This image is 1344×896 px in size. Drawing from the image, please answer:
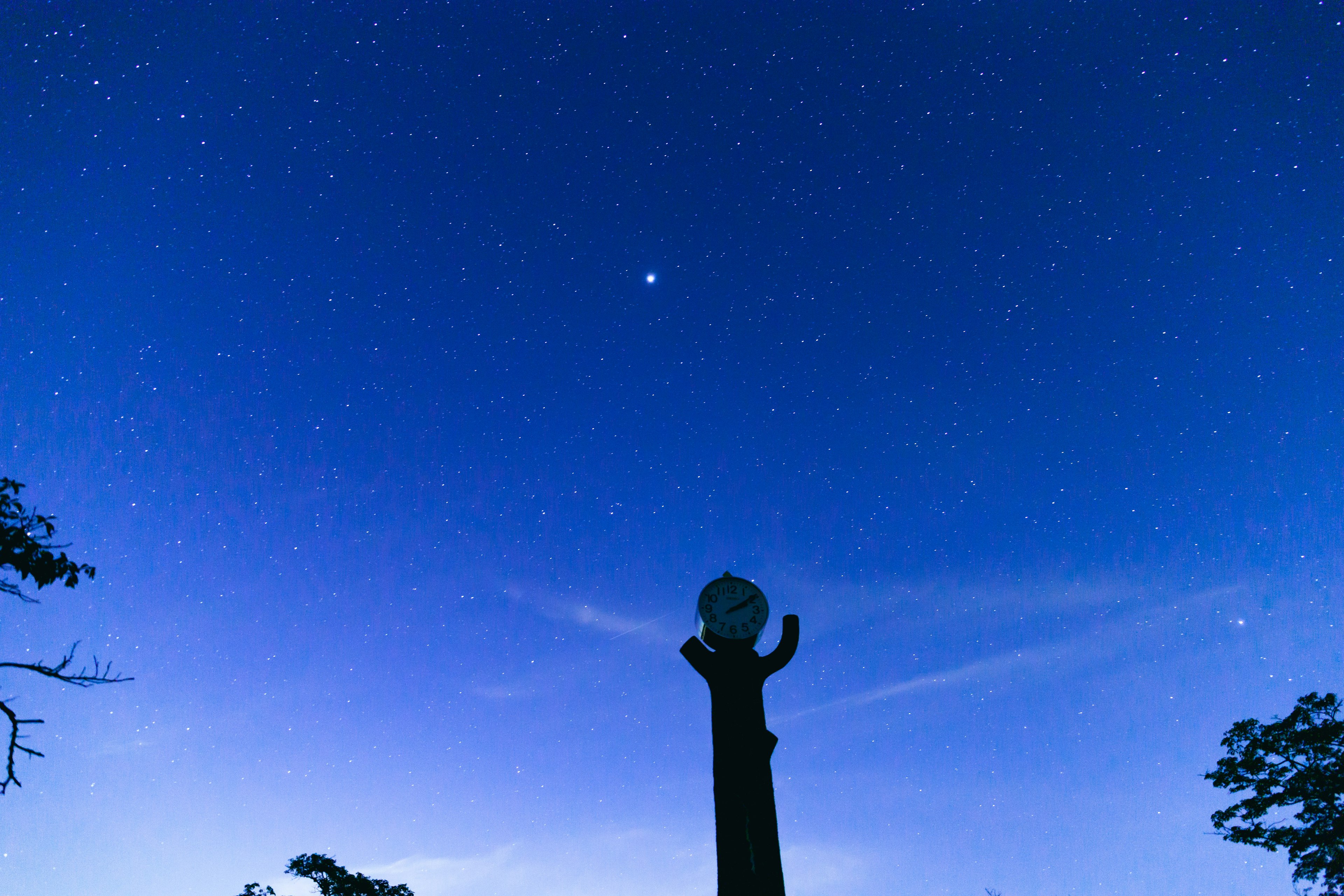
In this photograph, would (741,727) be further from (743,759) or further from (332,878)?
(332,878)

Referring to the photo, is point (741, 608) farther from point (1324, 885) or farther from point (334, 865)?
point (334, 865)

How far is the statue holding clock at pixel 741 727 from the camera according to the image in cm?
694

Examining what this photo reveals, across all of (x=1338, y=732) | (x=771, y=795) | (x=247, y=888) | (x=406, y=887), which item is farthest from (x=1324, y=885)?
(x=247, y=888)

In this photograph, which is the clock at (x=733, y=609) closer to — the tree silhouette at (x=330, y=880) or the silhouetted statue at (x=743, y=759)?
the silhouetted statue at (x=743, y=759)

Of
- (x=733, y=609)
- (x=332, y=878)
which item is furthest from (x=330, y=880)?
(x=733, y=609)

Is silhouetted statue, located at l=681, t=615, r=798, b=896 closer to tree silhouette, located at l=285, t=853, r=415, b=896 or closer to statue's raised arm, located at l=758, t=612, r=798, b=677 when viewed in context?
statue's raised arm, located at l=758, t=612, r=798, b=677

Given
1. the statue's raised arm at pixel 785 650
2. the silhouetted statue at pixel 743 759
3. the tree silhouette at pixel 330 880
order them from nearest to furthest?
the silhouetted statue at pixel 743 759, the statue's raised arm at pixel 785 650, the tree silhouette at pixel 330 880

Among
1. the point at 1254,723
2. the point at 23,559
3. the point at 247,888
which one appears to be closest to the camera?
the point at 23,559

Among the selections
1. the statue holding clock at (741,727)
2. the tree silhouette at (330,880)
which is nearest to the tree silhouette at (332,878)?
the tree silhouette at (330,880)

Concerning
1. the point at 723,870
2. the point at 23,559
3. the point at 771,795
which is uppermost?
the point at 23,559

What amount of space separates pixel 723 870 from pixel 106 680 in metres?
5.75

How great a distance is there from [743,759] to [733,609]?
5.52 feet

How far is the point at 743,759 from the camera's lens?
7.45m

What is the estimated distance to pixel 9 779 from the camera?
236 inches
